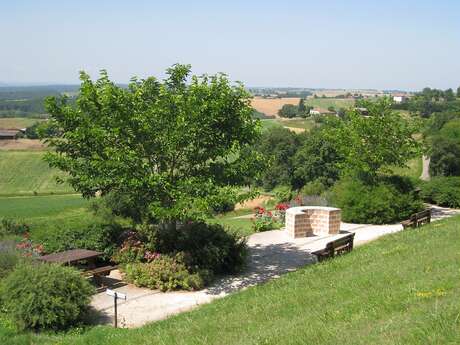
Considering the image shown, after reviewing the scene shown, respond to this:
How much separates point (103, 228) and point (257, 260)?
187 inches

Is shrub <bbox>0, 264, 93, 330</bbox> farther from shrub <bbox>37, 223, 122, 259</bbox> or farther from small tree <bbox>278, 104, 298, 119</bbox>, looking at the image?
small tree <bbox>278, 104, 298, 119</bbox>

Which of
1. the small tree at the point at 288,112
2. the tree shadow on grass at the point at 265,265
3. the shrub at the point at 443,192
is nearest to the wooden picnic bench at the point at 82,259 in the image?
the tree shadow on grass at the point at 265,265

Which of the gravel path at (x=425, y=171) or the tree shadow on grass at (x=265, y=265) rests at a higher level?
the tree shadow on grass at (x=265, y=265)

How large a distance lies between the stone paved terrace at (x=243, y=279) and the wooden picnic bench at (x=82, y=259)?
53 cm

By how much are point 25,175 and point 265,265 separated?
7171 cm

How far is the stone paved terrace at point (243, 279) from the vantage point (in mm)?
12188

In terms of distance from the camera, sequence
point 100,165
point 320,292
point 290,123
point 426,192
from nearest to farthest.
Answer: point 320,292 < point 100,165 < point 426,192 < point 290,123

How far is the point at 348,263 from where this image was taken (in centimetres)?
1341

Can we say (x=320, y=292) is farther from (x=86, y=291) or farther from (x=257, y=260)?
(x=257, y=260)

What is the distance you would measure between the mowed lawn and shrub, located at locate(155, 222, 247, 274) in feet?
7.57


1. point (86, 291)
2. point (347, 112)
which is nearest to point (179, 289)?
point (86, 291)

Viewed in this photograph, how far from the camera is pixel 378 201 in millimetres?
21844

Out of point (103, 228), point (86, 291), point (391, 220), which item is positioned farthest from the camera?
point (391, 220)

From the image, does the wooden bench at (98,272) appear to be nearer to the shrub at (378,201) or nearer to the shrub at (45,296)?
the shrub at (45,296)
